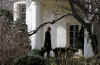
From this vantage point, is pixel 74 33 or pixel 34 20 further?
pixel 74 33

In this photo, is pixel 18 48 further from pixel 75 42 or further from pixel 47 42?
pixel 75 42

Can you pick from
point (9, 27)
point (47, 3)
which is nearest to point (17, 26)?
point (9, 27)

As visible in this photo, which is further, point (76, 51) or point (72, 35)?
point (72, 35)

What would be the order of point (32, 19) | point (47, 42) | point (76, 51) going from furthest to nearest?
point (32, 19) → point (76, 51) → point (47, 42)

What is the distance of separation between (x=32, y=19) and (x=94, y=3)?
570cm

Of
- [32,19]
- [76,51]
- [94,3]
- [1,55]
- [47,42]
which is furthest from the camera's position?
[32,19]

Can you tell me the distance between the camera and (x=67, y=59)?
34.8 ft

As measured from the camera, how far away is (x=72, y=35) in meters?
18.0

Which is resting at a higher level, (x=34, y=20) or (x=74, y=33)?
(x=34, y=20)

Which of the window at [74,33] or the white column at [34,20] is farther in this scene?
the window at [74,33]

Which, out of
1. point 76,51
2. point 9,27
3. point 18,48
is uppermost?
point 9,27


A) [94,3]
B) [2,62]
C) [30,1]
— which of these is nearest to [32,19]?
[30,1]

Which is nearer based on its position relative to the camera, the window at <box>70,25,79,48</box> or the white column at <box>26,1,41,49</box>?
the white column at <box>26,1,41,49</box>

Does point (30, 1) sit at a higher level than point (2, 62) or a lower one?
higher
